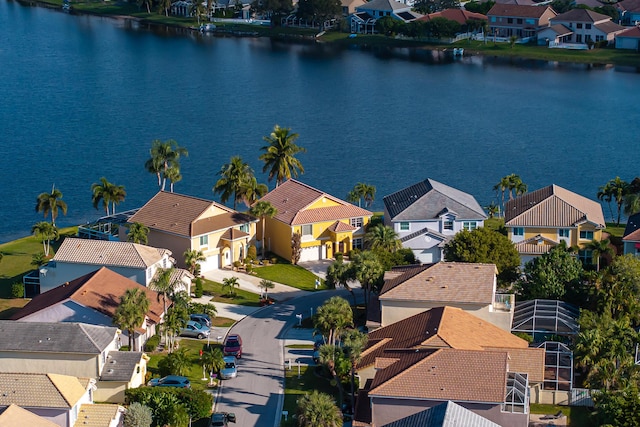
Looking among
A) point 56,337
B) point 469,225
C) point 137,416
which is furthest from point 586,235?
point 137,416

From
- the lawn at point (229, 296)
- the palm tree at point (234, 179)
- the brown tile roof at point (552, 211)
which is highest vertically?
the palm tree at point (234, 179)

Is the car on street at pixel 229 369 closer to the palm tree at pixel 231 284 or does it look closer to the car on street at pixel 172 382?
the car on street at pixel 172 382

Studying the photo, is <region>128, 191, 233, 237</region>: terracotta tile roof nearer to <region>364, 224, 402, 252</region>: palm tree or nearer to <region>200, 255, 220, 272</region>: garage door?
<region>200, 255, 220, 272</region>: garage door

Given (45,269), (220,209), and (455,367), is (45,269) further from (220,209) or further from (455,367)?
(455,367)

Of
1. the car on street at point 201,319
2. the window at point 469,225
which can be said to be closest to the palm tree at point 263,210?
the window at point 469,225

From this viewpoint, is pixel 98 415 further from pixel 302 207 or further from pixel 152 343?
pixel 302 207
